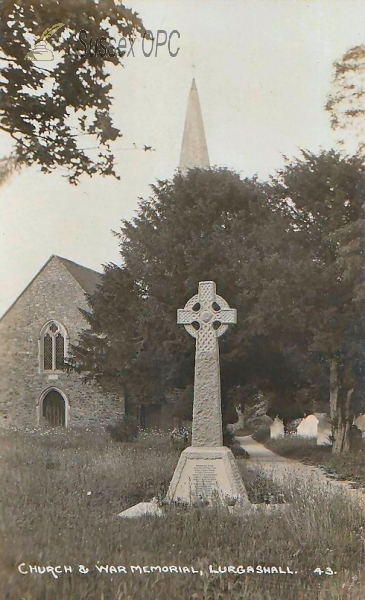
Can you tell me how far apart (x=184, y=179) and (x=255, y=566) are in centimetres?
666

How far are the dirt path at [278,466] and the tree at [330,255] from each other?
1.42m

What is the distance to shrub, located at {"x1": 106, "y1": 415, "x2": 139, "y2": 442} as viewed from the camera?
30.1ft

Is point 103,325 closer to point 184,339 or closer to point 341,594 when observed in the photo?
point 184,339

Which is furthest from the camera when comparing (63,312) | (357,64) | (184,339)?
(63,312)

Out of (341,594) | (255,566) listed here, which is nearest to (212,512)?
(255,566)

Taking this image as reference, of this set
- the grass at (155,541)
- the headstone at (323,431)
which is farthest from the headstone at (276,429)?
the grass at (155,541)

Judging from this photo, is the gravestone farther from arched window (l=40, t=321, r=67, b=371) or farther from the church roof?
arched window (l=40, t=321, r=67, b=371)

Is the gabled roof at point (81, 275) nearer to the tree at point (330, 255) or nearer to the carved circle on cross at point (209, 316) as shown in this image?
the carved circle on cross at point (209, 316)

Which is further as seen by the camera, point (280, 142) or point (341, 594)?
point (280, 142)

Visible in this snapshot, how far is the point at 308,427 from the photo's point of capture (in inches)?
556

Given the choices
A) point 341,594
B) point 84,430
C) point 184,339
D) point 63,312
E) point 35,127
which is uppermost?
point 35,127

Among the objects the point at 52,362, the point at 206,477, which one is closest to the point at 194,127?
the point at 206,477

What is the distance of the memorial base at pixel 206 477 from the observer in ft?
20.7

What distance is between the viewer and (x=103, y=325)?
998 cm
